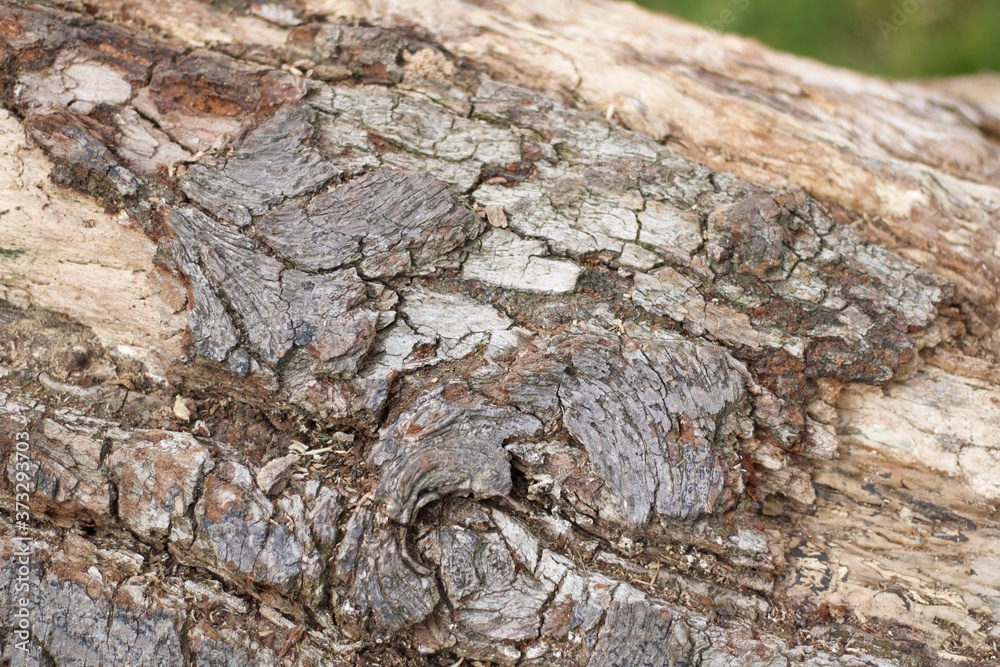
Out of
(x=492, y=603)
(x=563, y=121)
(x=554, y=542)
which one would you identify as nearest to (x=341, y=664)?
(x=492, y=603)

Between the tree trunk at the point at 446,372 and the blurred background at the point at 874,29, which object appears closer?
the tree trunk at the point at 446,372

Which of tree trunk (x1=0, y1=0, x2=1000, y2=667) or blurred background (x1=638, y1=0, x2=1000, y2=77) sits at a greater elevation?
blurred background (x1=638, y1=0, x2=1000, y2=77)

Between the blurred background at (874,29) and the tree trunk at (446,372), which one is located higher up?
the blurred background at (874,29)

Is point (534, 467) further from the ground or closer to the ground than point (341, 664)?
further from the ground

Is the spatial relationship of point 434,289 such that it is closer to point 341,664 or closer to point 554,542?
point 554,542

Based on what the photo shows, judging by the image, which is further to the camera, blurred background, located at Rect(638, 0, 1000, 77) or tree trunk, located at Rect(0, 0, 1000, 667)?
blurred background, located at Rect(638, 0, 1000, 77)
